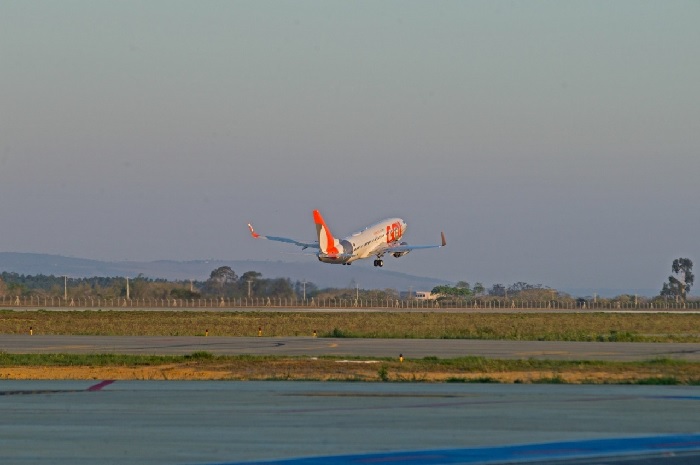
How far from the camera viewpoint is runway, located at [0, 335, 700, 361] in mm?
47906

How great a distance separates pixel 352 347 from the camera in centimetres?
5272

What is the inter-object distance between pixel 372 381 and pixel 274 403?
760 centimetres

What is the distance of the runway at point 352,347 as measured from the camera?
47906 mm

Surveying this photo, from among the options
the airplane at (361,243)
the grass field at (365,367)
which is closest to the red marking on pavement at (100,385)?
the grass field at (365,367)

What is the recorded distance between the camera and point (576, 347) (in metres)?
53.7

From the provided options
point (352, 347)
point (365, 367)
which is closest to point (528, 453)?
point (365, 367)

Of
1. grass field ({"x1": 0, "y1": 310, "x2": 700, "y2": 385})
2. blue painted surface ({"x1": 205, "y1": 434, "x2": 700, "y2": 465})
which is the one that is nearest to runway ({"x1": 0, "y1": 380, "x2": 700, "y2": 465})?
blue painted surface ({"x1": 205, "y1": 434, "x2": 700, "y2": 465})

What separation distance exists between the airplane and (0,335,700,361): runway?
150 ft

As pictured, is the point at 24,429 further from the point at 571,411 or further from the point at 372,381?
the point at 372,381

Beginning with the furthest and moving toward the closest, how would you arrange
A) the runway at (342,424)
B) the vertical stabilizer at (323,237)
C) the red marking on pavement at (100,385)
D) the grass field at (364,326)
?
the vertical stabilizer at (323,237) → the grass field at (364,326) → the red marking on pavement at (100,385) → the runway at (342,424)

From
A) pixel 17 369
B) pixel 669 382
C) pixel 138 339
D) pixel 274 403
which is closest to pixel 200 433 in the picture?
pixel 274 403

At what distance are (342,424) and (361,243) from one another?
88.6 meters

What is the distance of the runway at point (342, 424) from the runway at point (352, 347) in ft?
58.1

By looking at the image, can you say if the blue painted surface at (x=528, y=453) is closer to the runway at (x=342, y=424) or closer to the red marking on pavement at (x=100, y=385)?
the runway at (x=342, y=424)
